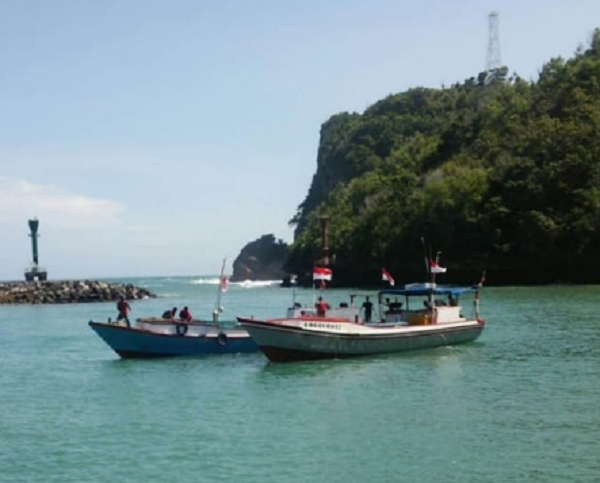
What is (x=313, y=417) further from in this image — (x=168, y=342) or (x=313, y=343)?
(x=168, y=342)

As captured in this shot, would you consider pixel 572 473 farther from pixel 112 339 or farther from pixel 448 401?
pixel 112 339

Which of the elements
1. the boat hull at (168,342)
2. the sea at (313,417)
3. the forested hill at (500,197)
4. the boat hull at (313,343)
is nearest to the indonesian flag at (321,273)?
the boat hull at (313,343)

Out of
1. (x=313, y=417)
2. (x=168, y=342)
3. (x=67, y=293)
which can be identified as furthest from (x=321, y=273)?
(x=67, y=293)

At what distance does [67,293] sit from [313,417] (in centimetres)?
8621

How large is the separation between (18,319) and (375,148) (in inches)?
5104

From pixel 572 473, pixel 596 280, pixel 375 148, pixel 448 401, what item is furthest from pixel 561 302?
pixel 375 148

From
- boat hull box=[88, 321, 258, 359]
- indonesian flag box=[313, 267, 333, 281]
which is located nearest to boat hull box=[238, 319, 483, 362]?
indonesian flag box=[313, 267, 333, 281]

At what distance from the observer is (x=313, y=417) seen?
2561cm

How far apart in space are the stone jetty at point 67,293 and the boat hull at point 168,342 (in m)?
67.4

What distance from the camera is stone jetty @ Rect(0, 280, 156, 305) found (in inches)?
4183

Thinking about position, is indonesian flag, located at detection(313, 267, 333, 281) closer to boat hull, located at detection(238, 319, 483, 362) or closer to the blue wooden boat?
boat hull, located at detection(238, 319, 483, 362)

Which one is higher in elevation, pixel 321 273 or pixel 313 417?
pixel 321 273

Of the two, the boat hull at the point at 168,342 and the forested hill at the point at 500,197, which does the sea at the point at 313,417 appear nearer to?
the boat hull at the point at 168,342

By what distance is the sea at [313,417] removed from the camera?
20.2 metres
